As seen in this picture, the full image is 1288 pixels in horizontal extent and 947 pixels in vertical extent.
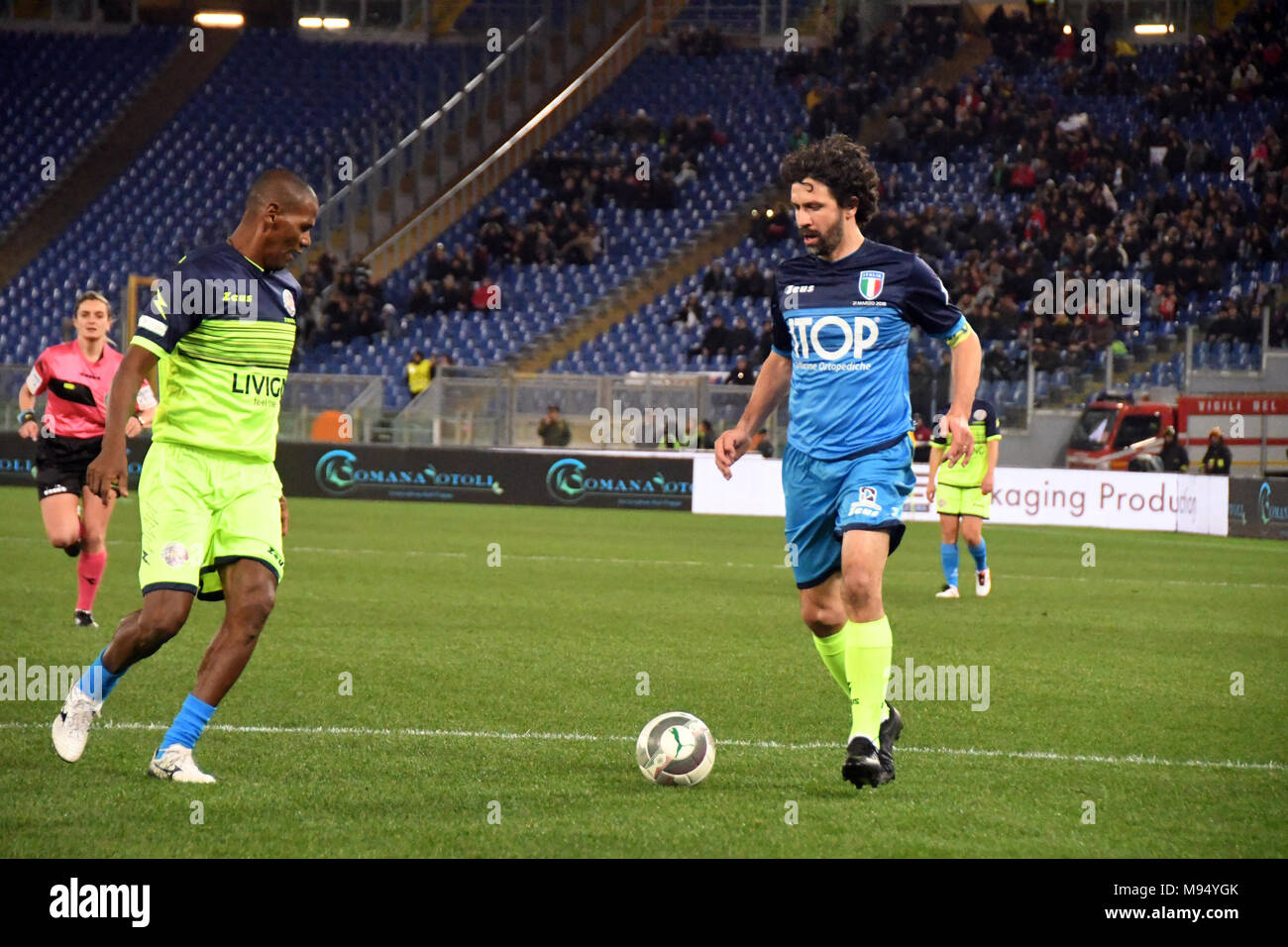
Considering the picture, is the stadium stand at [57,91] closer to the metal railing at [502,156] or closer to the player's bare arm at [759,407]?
the metal railing at [502,156]

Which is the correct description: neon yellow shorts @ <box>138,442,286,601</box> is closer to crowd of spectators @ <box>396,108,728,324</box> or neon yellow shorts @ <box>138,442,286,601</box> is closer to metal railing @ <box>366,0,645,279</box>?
crowd of spectators @ <box>396,108,728,324</box>

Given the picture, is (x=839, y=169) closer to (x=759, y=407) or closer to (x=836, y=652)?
(x=759, y=407)

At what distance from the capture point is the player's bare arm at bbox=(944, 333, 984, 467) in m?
5.98

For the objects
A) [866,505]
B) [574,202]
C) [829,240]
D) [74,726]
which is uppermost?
[574,202]

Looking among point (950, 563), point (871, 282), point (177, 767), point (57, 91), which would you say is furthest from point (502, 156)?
point (177, 767)

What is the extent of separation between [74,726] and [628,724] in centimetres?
252

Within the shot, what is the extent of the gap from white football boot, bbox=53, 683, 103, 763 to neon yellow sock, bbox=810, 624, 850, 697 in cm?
279

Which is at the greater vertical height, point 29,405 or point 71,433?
point 29,405

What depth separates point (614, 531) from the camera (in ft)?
69.1

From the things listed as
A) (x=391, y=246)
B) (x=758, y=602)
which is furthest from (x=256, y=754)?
(x=391, y=246)

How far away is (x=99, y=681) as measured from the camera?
5.79m

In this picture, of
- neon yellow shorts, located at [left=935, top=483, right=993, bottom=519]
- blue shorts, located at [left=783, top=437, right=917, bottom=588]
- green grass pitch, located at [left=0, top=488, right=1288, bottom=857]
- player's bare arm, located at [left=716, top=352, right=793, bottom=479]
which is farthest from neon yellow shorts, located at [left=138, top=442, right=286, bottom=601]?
neon yellow shorts, located at [left=935, top=483, right=993, bottom=519]

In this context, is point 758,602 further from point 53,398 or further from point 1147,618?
point 53,398

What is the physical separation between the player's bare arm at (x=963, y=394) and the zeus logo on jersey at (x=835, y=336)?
0.40m
